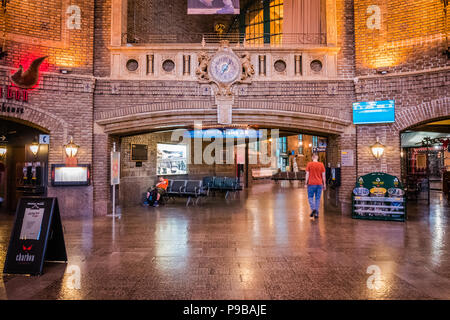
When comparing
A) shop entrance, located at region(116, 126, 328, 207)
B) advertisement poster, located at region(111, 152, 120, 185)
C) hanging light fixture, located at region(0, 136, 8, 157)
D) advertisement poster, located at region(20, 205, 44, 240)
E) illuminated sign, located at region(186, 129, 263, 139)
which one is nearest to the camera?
advertisement poster, located at region(20, 205, 44, 240)

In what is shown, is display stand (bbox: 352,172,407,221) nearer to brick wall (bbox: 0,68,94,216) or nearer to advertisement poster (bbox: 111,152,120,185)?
advertisement poster (bbox: 111,152,120,185)

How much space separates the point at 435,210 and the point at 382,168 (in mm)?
2856

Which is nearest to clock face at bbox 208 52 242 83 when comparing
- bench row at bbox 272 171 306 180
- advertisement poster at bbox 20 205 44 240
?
advertisement poster at bbox 20 205 44 240

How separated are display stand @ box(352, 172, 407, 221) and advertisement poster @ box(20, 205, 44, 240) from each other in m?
7.36

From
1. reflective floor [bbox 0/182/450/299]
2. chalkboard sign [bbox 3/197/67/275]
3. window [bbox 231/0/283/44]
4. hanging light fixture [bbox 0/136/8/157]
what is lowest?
reflective floor [bbox 0/182/450/299]

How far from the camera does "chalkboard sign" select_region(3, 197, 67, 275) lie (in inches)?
150

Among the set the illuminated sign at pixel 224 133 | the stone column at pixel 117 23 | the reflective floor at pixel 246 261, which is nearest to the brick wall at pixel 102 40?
the stone column at pixel 117 23

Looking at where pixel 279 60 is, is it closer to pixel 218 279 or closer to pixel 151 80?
pixel 151 80

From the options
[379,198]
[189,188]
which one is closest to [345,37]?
[379,198]

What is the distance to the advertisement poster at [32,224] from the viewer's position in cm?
391

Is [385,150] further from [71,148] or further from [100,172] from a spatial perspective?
[71,148]

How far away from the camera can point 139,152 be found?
11.5m

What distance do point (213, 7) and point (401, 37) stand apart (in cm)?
570
